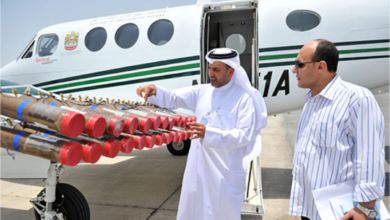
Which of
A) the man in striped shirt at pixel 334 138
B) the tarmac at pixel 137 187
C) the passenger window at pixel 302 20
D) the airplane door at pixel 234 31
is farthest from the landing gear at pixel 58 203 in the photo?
the passenger window at pixel 302 20

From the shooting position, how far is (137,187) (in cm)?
574

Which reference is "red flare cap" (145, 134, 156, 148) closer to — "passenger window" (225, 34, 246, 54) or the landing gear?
the landing gear

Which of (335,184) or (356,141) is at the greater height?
(356,141)

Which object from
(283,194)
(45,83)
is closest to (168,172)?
(283,194)

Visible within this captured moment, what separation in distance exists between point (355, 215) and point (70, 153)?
1915 mm

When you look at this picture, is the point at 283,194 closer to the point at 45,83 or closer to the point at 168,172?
the point at 168,172

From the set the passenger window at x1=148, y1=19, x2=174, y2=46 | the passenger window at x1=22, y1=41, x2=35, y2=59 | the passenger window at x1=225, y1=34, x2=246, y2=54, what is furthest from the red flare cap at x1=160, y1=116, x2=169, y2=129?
the passenger window at x1=22, y1=41, x2=35, y2=59

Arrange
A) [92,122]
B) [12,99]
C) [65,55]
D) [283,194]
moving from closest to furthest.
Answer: [92,122], [12,99], [283,194], [65,55]

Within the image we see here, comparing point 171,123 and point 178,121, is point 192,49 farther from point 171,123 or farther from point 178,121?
point 171,123

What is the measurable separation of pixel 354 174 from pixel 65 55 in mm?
6497

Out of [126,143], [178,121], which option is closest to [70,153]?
[126,143]

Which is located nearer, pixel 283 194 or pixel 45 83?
pixel 283 194

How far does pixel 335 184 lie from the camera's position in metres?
1.84

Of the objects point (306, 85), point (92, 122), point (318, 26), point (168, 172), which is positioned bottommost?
point (168, 172)
